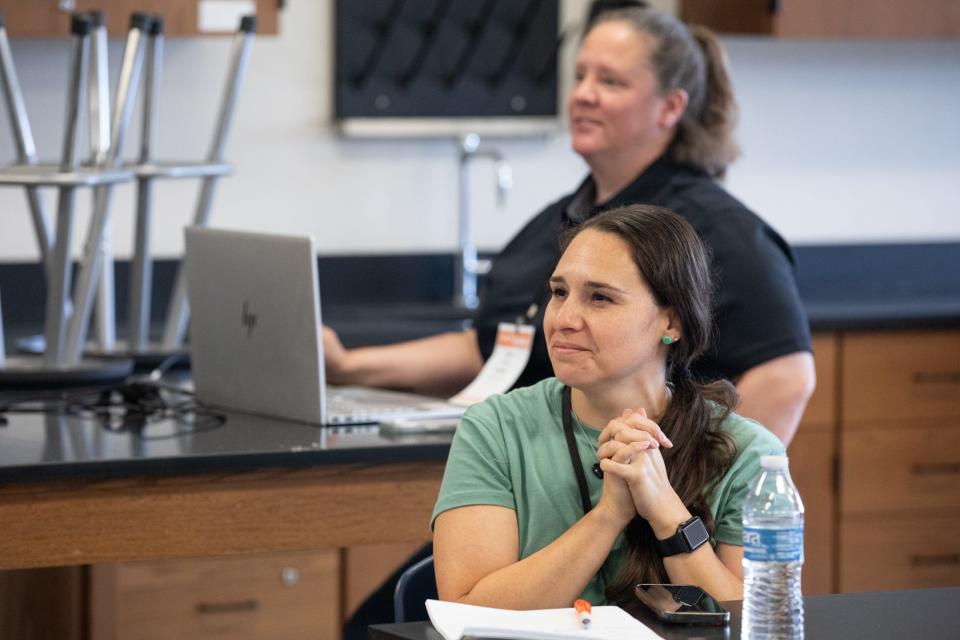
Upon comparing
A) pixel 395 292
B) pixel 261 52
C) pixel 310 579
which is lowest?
pixel 310 579

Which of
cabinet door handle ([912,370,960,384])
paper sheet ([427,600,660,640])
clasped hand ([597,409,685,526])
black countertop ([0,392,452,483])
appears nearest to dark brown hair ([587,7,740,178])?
black countertop ([0,392,452,483])

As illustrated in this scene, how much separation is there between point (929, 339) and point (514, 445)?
89.8 inches

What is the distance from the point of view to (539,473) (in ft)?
5.92

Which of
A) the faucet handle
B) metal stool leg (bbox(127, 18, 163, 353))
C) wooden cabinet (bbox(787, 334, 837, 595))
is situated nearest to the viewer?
metal stool leg (bbox(127, 18, 163, 353))

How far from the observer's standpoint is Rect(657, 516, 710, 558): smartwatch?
1670mm

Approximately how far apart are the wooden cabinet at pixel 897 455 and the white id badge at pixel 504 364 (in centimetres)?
140

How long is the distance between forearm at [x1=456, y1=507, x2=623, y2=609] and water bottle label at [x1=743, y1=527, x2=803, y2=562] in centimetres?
24

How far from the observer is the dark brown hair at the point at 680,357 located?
1.75 m

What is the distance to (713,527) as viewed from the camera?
1760 mm

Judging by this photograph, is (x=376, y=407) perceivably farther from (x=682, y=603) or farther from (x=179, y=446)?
(x=682, y=603)

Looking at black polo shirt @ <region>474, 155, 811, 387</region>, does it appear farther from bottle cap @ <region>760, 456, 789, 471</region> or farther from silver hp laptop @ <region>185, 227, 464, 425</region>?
bottle cap @ <region>760, 456, 789, 471</region>

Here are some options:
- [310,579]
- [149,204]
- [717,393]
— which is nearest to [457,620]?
[717,393]

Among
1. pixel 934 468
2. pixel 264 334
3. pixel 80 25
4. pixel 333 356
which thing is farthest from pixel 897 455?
pixel 80 25

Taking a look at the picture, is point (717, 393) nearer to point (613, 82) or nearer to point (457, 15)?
point (613, 82)
